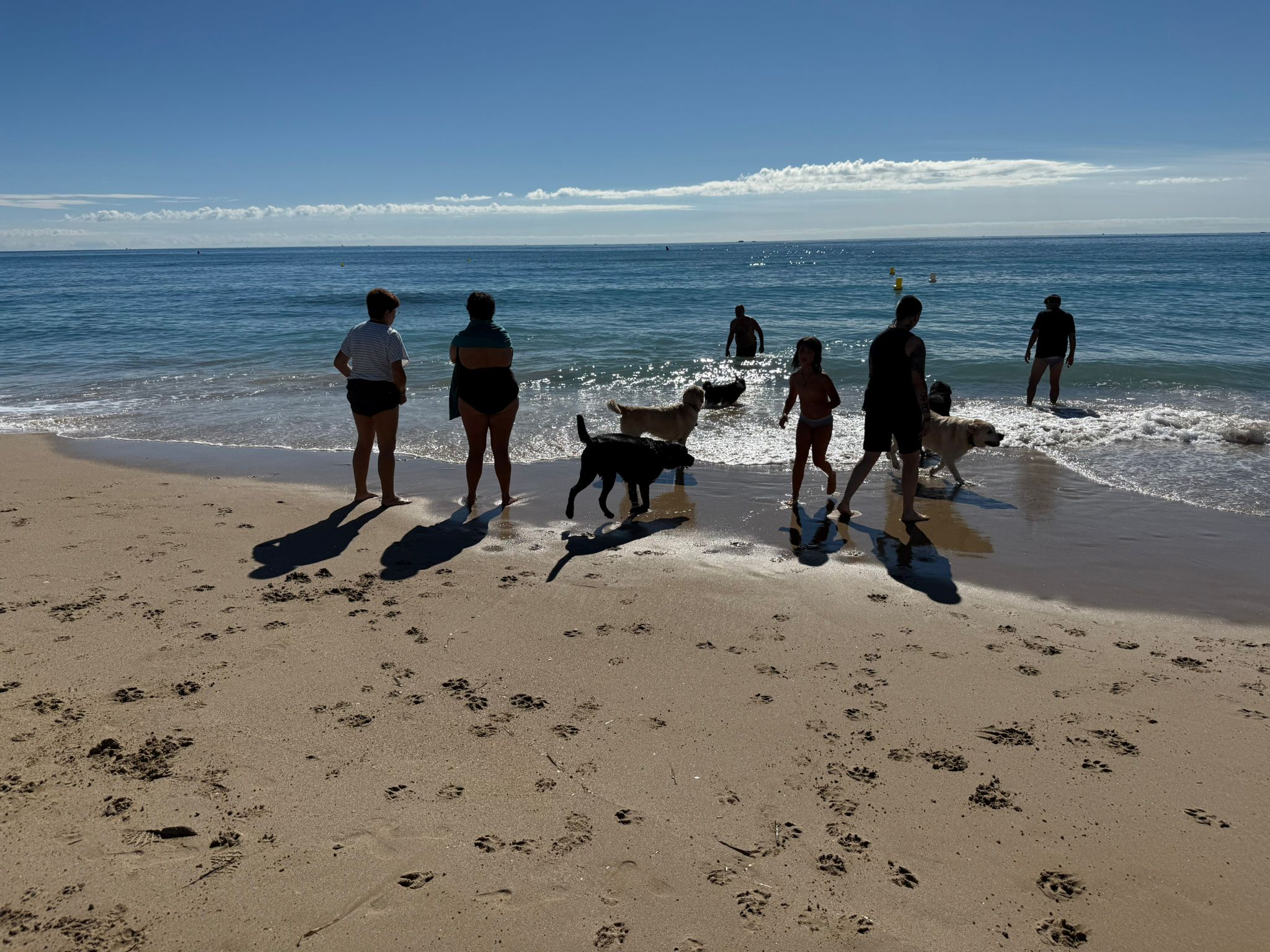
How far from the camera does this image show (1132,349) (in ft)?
59.1

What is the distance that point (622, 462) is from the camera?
7.06m

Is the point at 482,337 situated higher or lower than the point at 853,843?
higher

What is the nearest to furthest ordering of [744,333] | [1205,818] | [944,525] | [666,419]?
[1205,818]
[944,525]
[666,419]
[744,333]

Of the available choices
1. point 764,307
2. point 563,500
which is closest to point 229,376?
point 563,500

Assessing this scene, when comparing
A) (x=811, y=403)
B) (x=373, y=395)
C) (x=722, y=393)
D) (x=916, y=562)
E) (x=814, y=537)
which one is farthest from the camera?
(x=722, y=393)

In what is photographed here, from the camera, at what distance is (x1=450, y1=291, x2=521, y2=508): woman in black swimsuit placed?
686 cm

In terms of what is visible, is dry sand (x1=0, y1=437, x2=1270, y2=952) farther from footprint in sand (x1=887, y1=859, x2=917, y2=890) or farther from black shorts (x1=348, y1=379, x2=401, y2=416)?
black shorts (x1=348, y1=379, x2=401, y2=416)

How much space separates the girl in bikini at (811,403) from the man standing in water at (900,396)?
0.40 meters

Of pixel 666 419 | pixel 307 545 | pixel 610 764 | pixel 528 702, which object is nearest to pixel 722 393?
pixel 666 419

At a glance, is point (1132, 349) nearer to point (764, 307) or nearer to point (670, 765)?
point (764, 307)

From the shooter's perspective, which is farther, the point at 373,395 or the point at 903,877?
the point at 373,395

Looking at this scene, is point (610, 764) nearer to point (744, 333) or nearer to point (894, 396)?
point (894, 396)

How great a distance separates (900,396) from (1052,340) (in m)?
7.15

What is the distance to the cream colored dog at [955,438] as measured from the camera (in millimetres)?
8141
